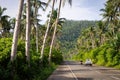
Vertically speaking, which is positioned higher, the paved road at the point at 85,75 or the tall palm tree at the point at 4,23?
the tall palm tree at the point at 4,23

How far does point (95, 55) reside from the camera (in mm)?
85562

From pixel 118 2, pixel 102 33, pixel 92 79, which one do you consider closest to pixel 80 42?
pixel 102 33

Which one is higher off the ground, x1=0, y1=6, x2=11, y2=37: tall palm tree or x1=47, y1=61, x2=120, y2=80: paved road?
x1=0, y1=6, x2=11, y2=37: tall palm tree

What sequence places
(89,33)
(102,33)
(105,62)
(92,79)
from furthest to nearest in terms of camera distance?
(89,33), (102,33), (105,62), (92,79)

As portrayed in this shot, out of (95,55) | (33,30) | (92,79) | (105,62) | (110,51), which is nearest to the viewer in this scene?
(92,79)

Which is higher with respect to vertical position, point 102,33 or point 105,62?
point 102,33

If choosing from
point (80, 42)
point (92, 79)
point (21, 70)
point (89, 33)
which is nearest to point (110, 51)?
point (92, 79)

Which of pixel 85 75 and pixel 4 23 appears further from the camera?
pixel 4 23

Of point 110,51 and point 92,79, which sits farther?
point 110,51

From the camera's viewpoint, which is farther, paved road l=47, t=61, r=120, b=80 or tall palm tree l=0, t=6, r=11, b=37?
tall palm tree l=0, t=6, r=11, b=37

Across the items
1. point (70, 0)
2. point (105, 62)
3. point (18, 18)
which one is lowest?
point (105, 62)

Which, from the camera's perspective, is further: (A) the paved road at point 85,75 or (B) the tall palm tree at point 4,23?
(B) the tall palm tree at point 4,23

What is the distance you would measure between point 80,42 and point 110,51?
115 m

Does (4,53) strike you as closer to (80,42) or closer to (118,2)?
(118,2)
